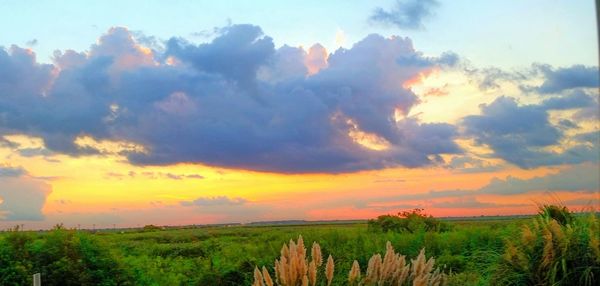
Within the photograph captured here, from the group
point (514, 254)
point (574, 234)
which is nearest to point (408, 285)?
point (514, 254)

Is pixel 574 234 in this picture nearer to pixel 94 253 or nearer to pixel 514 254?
pixel 514 254

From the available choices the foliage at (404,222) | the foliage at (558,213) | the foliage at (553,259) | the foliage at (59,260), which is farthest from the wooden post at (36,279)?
the foliage at (404,222)

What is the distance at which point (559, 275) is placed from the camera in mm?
7949

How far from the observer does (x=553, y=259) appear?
785 cm

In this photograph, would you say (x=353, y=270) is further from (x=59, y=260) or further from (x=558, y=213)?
(x=558, y=213)

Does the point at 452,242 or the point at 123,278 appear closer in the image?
the point at 123,278

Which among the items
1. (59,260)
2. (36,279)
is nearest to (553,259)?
(36,279)

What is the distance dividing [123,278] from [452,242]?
29.0ft

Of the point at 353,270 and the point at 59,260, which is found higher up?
the point at 59,260

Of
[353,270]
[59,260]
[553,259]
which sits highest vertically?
[59,260]

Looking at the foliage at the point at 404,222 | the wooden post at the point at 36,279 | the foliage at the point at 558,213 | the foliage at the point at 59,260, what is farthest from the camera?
the foliage at the point at 404,222

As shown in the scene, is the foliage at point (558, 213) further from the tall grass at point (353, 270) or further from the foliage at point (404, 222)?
the foliage at point (404, 222)

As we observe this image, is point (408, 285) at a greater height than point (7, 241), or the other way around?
point (7, 241)

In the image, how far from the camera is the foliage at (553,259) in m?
7.77
